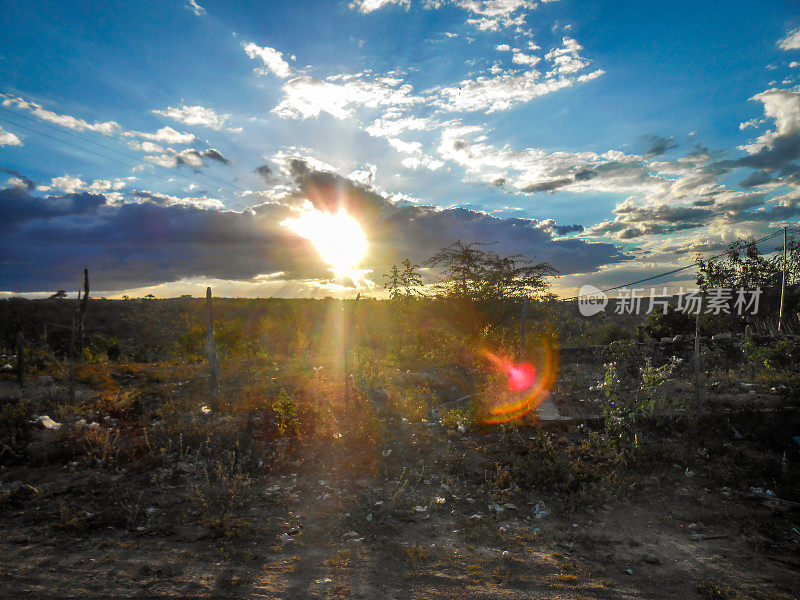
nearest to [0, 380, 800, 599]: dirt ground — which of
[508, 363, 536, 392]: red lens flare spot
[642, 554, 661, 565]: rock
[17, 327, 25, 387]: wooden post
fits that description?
[642, 554, 661, 565]: rock

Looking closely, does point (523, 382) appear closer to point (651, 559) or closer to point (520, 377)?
point (520, 377)

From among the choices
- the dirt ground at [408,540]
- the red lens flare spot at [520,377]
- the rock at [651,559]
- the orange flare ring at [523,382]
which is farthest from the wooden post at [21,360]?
the rock at [651,559]

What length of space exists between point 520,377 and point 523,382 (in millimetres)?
483

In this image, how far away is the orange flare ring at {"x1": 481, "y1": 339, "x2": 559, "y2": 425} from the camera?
355 inches

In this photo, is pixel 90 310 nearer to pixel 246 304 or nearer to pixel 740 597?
pixel 246 304

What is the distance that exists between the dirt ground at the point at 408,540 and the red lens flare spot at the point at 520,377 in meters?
5.01

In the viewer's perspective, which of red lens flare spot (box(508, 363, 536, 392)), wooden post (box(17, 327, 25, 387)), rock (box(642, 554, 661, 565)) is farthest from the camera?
red lens flare spot (box(508, 363, 536, 392))

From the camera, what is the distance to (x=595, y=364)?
49.5 ft

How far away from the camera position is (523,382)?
1191 cm

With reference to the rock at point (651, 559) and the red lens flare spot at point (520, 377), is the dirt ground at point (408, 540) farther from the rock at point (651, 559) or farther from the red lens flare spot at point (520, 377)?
the red lens flare spot at point (520, 377)

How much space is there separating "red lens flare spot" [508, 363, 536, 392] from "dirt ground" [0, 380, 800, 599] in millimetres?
5012

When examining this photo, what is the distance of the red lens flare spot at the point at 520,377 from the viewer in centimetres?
1131

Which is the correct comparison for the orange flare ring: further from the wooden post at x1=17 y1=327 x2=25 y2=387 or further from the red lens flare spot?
the wooden post at x1=17 y1=327 x2=25 y2=387

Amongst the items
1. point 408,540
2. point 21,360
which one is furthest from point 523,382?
point 21,360
